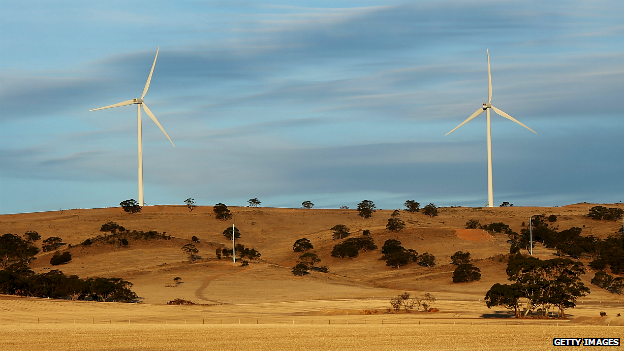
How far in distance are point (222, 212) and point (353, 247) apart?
47937 mm

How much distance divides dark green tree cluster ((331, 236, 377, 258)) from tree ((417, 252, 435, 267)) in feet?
43.9

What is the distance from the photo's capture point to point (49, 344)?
4734 cm

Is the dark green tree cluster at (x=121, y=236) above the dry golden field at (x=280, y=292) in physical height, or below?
above

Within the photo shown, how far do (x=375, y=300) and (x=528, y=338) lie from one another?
41373 millimetres

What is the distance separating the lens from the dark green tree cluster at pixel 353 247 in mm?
136000

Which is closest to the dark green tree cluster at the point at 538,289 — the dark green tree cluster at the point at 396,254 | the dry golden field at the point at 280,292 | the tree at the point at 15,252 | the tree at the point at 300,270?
the dry golden field at the point at 280,292

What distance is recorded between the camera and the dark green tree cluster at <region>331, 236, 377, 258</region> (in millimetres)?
136000

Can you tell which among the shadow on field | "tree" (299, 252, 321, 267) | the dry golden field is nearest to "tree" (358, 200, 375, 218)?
the dry golden field

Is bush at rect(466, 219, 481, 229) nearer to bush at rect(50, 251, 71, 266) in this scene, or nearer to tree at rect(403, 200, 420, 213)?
tree at rect(403, 200, 420, 213)

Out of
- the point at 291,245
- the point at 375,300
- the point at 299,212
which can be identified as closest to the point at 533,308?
the point at 375,300

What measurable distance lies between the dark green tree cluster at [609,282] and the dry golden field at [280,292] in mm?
2507

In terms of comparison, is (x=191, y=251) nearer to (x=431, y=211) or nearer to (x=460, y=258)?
(x=460, y=258)

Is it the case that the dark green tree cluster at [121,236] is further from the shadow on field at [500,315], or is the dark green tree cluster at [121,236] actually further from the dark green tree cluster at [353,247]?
the shadow on field at [500,315]
